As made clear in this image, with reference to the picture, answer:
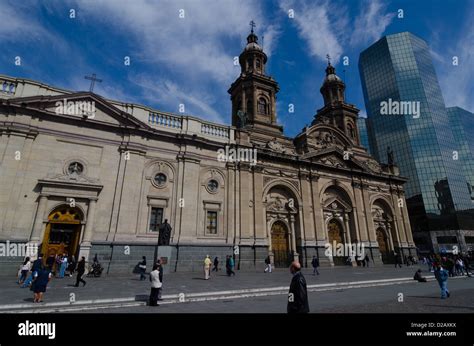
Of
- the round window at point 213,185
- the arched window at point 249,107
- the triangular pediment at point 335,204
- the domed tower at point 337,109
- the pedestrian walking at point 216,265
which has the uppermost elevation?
the domed tower at point 337,109

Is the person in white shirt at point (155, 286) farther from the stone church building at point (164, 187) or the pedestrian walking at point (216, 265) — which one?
the pedestrian walking at point (216, 265)

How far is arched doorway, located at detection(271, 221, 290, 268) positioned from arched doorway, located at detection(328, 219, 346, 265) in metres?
6.23

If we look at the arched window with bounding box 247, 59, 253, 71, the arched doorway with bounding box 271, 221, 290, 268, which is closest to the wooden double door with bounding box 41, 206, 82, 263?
the arched doorway with bounding box 271, 221, 290, 268

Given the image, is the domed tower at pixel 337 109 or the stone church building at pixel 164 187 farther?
the domed tower at pixel 337 109

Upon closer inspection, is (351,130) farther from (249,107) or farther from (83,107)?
(83,107)

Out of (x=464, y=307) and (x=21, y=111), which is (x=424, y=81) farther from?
(x=21, y=111)

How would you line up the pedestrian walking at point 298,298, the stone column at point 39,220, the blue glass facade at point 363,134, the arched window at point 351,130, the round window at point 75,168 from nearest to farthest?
the pedestrian walking at point 298,298 < the stone column at point 39,220 < the round window at point 75,168 < the arched window at point 351,130 < the blue glass facade at point 363,134

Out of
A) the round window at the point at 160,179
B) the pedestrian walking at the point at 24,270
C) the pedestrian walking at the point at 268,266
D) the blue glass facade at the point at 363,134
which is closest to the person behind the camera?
the pedestrian walking at the point at 24,270

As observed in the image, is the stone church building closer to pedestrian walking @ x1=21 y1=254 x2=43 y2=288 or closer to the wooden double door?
the wooden double door

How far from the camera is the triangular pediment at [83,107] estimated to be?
17.9 meters

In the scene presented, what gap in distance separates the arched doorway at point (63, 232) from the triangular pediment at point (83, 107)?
730 centimetres

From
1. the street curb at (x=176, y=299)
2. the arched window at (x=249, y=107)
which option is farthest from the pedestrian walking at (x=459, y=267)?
the arched window at (x=249, y=107)
